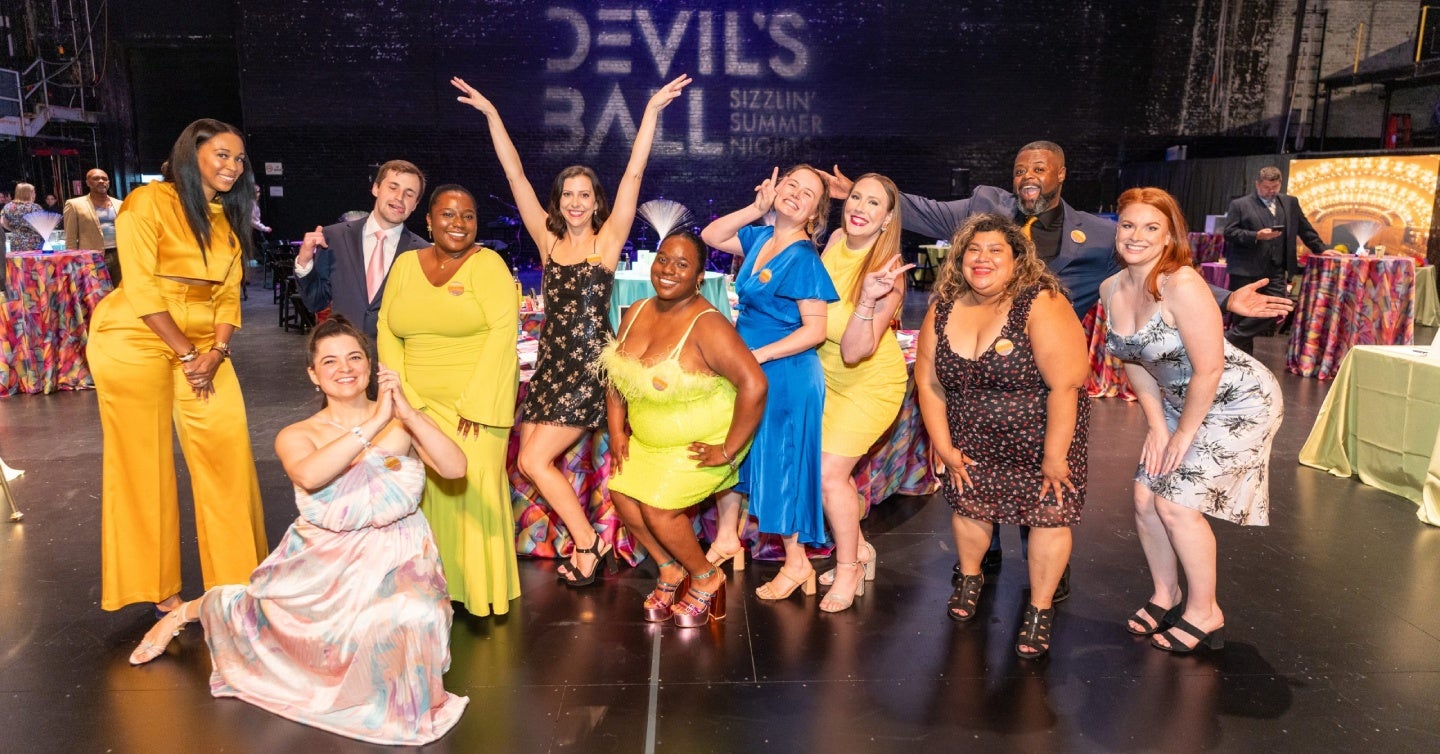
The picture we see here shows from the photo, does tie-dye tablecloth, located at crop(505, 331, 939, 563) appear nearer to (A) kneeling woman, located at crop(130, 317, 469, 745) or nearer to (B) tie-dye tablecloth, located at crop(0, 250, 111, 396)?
(A) kneeling woman, located at crop(130, 317, 469, 745)

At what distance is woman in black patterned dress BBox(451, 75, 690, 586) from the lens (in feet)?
10.2

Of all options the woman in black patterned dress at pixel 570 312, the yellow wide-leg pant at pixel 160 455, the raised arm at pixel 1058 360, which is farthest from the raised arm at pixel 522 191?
the raised arm at pixel 1058 360

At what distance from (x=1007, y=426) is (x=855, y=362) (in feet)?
1.79

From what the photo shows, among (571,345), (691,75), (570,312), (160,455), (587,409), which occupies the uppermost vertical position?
(691,75)

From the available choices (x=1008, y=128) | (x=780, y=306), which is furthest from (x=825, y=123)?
(x=780, y=306)

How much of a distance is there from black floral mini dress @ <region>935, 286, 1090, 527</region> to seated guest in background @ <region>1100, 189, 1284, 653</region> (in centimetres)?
24

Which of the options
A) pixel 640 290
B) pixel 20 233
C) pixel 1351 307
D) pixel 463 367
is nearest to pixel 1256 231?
pixel 1351 307

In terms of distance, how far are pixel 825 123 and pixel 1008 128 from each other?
2775 millimetres

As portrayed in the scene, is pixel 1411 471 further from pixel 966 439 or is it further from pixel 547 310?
pixel 547 310

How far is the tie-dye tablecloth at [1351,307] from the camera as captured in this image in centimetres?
749

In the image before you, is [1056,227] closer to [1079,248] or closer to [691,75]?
[1079,248]

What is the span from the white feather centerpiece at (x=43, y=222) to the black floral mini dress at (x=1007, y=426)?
24.4ft

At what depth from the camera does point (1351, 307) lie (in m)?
7.54

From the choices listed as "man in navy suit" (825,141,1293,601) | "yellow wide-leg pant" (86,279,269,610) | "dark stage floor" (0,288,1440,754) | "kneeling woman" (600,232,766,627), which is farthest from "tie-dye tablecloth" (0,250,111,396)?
"man in navy suit" (825,141,1293,601)
